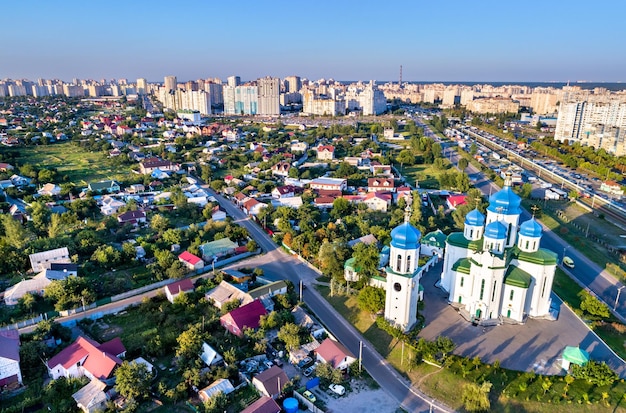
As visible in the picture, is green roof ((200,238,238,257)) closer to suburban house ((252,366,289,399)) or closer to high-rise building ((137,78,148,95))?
suburban house ((252,366,289,399))

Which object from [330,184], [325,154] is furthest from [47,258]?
[325,154]

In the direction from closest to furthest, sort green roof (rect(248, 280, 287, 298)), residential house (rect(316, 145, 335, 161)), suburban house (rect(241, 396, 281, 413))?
suburban house (rect(241, 396, 281, 413)) < green roof (rect(248, 280, 287, 298)) < residential house (rect(316, 145, 335, 161))

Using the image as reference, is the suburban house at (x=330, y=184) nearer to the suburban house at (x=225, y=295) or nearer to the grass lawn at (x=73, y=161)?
the suburban house at (x=225, y=295)

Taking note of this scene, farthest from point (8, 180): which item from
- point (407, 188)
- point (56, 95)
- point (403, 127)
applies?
point (56, 95)

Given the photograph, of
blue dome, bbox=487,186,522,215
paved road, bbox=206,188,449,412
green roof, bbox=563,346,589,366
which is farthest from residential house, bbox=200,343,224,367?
blue dome, bbox=487,186,522,215

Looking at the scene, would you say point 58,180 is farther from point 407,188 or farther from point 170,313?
point 407,188

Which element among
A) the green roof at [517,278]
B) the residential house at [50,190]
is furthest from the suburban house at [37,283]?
the green roof at [517,278]
